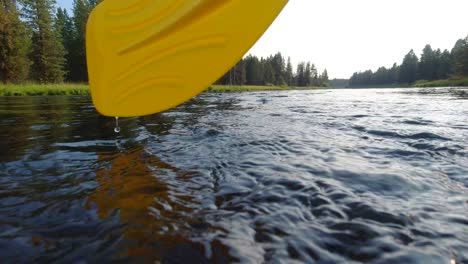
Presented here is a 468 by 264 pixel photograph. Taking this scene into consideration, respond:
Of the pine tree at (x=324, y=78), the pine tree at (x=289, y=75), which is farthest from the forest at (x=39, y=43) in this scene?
the pine tree at (x=324, y=78)

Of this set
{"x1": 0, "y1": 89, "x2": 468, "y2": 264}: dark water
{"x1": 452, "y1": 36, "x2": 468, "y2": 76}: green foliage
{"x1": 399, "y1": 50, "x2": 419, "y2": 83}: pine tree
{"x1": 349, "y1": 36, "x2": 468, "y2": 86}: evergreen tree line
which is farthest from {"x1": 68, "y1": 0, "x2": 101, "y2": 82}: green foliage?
{"x1": 399, "y1": 50, "x2": 419, "y2": 83}: pine tree

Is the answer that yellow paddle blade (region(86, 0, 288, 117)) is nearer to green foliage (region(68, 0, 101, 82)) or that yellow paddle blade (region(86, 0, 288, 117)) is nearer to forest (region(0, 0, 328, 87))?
forest (region(0, 0, 328, 87))

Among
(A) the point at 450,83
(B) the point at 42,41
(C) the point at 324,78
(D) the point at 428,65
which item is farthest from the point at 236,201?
(C) the point at 324,78

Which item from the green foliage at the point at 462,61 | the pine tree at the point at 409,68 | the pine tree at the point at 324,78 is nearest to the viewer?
the green foliage at the point at 462,61

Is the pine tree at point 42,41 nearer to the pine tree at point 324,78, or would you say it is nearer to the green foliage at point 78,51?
the green foliage at point 78,51

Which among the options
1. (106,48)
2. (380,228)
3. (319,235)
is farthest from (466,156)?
(106,48)

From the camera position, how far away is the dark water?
1.60 meters

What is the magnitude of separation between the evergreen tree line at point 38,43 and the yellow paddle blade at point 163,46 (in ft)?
98.5

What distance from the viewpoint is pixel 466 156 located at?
3.34 meters

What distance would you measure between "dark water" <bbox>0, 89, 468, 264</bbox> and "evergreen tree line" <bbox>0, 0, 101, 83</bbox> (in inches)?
1174

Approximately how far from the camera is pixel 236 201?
2260 mm

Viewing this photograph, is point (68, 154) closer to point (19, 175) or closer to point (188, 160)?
point (19, 175)

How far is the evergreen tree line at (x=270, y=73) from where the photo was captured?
69.7 m

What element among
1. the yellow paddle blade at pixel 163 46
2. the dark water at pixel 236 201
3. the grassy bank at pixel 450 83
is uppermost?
the grassy bank at pixel 450 83
